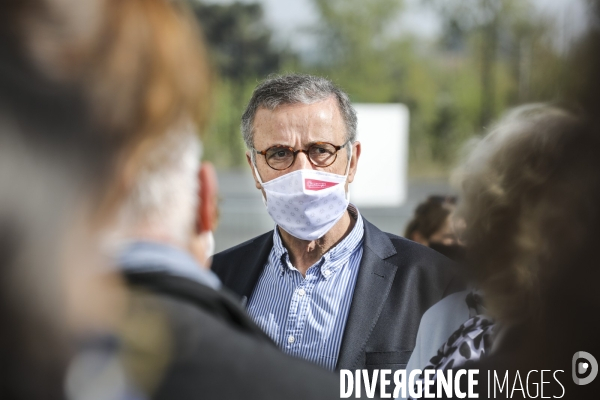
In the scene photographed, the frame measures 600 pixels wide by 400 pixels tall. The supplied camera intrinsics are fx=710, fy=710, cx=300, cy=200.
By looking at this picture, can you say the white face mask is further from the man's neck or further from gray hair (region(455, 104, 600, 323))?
gray hair (region(455, 104, 600, 323))

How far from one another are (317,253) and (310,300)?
8.7 inches

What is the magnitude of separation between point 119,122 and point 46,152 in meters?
0.12

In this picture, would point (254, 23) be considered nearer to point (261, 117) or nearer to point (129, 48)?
point (261, 117)

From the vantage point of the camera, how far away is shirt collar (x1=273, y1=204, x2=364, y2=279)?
2.82 m

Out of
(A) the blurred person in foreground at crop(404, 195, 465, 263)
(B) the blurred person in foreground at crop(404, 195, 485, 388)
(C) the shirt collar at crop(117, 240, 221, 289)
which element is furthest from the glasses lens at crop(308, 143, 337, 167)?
(C) the shirt collar at crop(117, 240, 221, 289)

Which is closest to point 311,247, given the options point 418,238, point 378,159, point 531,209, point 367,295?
point 367,295

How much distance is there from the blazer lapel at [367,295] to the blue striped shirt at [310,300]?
2.3 inches

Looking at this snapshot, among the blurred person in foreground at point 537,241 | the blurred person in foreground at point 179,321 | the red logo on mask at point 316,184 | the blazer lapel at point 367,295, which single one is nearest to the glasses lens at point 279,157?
the red logo on mask at point 316,184

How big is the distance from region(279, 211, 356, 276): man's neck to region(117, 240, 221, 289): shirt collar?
167cm

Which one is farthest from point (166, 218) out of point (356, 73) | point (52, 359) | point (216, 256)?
point (356, 73)

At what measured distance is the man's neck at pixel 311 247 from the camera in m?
2.88

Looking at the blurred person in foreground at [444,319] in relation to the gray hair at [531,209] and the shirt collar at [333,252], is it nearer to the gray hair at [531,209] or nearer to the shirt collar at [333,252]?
the gray hair at [531,209]

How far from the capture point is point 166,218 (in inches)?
48.6

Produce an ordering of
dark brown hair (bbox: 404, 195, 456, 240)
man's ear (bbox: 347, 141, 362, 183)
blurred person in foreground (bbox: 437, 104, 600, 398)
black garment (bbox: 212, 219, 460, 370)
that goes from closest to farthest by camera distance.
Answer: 1. blurred person in foreground (bbox: 437, 104, 600, 398)
2. black garment (bbox: 212, 219, 460, 370)
3. man's ear (bbox: 347, 141, 362, 183)
4. dark brown hair (bbox: 404, 195, 456, 240)
